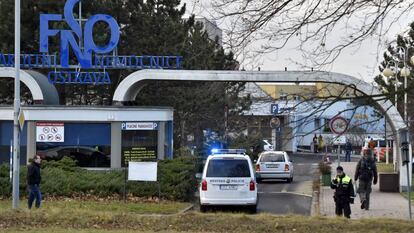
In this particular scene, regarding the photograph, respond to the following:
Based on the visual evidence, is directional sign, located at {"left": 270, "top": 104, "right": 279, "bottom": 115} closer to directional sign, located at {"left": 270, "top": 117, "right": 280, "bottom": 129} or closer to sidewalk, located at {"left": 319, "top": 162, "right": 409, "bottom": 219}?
directional sign, located at {"left": 270, "top": 117, "right": 280, "bottom": 129}

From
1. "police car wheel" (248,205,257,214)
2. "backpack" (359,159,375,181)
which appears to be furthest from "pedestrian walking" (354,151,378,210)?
"police car wheel" (248,205,257,214)

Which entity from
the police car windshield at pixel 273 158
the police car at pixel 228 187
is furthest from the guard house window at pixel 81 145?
the police car windshield at pixel 273 158

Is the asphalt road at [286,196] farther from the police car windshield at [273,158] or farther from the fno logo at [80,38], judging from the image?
the fno logo at [80,38]

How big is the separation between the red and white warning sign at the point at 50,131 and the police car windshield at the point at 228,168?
279 inches

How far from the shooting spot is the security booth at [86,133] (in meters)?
25.5

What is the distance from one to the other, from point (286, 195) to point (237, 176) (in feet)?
22.7

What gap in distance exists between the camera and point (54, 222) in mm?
14438

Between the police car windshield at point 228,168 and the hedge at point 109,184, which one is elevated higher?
the police car windshield at point 228,168

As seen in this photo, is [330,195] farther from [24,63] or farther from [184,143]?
[184,143]

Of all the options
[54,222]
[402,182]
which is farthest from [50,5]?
[54,222]

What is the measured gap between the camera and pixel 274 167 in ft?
110

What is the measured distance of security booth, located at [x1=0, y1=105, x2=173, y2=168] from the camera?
25484mm

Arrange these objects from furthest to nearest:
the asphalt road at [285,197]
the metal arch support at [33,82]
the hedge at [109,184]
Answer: the metal arch support at [33,82]
the hedge at [109,184]
the asphalt road at [285,197]

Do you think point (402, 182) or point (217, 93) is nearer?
point (402, 182)
